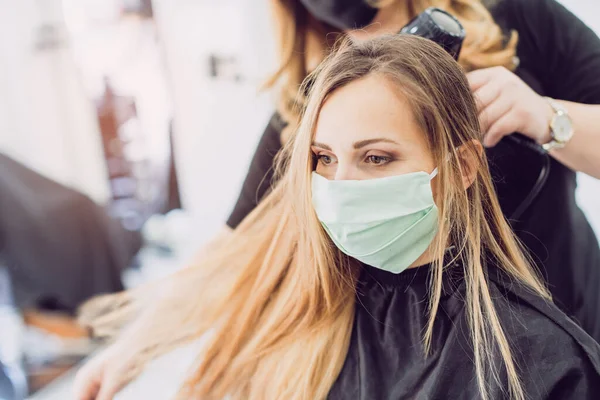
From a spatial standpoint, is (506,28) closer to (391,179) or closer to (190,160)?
(391,179)

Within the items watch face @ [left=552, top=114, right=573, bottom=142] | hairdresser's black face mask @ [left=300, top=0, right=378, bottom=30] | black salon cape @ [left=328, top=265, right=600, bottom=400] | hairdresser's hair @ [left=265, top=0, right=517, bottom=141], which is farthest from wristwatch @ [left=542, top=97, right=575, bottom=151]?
hairdresser's black face mask @ [left=300, top=0, right=378, bottom=30]

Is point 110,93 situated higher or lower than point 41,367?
higher

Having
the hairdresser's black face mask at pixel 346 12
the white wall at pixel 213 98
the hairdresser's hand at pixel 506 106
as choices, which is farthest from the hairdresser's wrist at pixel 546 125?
the white wall at pixel 213 98

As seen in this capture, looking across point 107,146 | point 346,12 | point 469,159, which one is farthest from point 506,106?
point 107,146

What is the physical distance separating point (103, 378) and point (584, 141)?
1.07 metres

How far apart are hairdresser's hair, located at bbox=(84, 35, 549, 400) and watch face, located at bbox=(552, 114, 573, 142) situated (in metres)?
0.16

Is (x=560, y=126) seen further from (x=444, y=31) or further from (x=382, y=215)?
(x=382, y=215)

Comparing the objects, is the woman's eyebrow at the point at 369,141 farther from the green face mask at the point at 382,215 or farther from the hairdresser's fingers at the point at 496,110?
the hairdresser's fingers at the point at 496,110

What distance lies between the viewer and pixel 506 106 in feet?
2.56

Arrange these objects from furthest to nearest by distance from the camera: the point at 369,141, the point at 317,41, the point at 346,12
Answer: the point at 317,41 < the point at 346,12 < the point at 369,141

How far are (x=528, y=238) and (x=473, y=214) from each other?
0.77 ft

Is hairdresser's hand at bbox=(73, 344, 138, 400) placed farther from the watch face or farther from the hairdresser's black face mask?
the watch face

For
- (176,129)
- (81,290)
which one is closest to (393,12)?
(176,129)

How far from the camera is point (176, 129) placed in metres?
1.24
